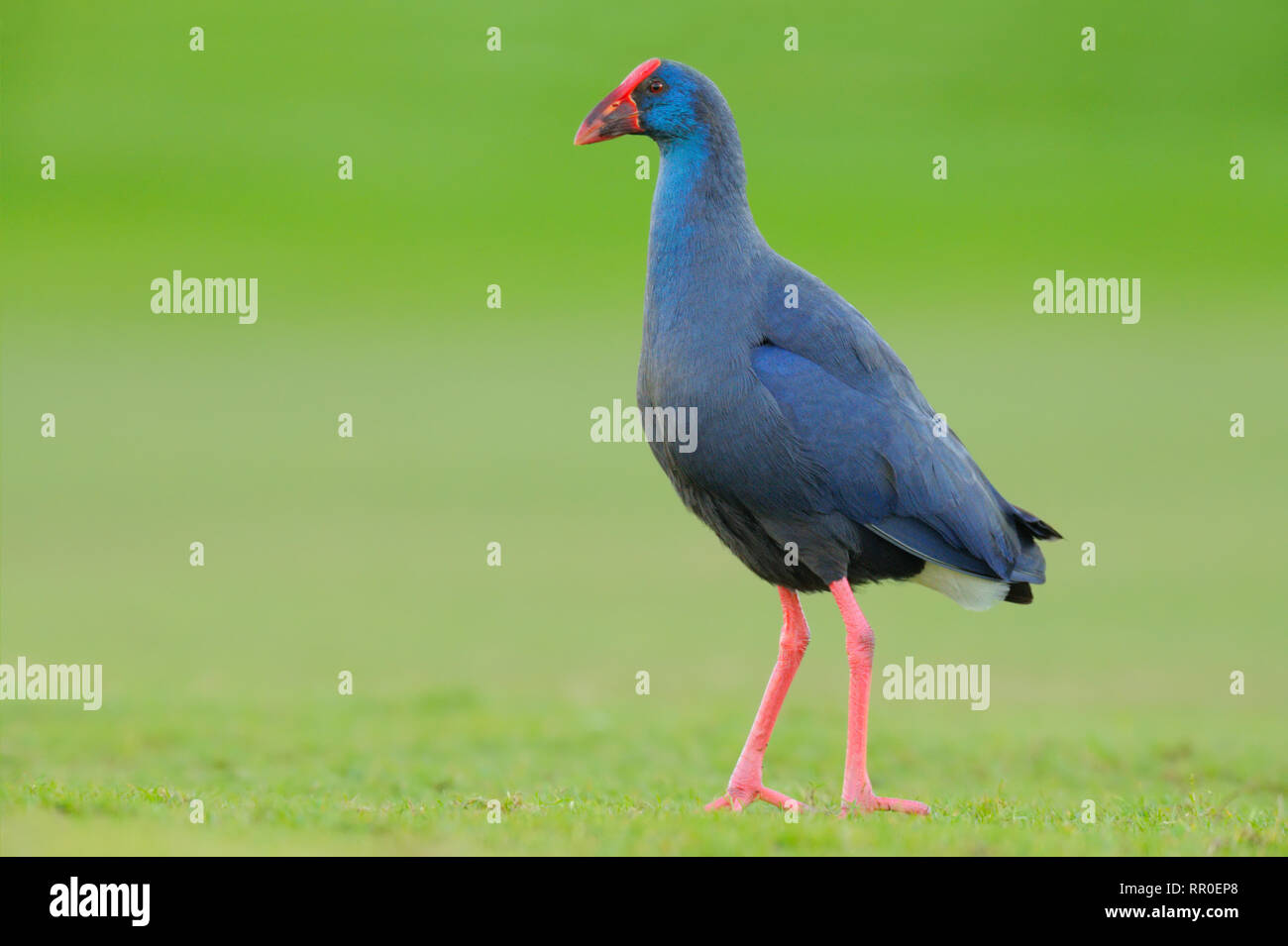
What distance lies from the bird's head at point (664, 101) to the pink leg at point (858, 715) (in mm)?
2504

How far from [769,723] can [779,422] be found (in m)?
1.72

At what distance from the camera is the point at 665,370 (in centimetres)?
768

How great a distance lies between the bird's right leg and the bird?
0.01 m

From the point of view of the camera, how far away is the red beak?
8.04 m

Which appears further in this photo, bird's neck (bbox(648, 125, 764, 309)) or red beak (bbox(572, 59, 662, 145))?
red beak (bbox(572, 59, 662, 145))

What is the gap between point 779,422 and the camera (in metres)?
7.50
